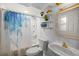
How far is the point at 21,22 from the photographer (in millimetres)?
1616

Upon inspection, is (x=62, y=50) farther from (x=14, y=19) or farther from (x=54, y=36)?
(x=14, y=19)

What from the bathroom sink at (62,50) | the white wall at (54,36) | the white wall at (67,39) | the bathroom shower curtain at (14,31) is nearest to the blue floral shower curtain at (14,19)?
the bathroom shower curtain at (14,31)

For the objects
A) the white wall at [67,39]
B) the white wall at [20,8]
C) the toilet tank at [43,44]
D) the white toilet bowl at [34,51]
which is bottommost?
the white toilet bowl at [34,51]

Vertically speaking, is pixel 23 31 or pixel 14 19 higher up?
pixel 14 19

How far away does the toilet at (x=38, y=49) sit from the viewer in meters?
1.61

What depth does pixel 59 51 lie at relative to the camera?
1576 millimetres

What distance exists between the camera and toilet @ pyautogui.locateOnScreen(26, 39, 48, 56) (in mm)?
1611

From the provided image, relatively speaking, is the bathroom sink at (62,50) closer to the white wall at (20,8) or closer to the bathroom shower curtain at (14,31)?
the bathroom shower curtain at (14,31)

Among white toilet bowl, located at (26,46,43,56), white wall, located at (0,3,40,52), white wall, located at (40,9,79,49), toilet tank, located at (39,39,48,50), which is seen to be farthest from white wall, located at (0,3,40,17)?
white toilet bowl, located at (26,46,43,56)

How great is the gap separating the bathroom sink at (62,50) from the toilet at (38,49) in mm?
81

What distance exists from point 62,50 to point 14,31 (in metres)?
0.75

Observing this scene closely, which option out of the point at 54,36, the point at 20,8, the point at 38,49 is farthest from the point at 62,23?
the point at 20,8

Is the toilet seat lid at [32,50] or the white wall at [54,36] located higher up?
the white wall at [54,36]

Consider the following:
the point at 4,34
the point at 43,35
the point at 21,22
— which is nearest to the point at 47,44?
the point at 43,35
